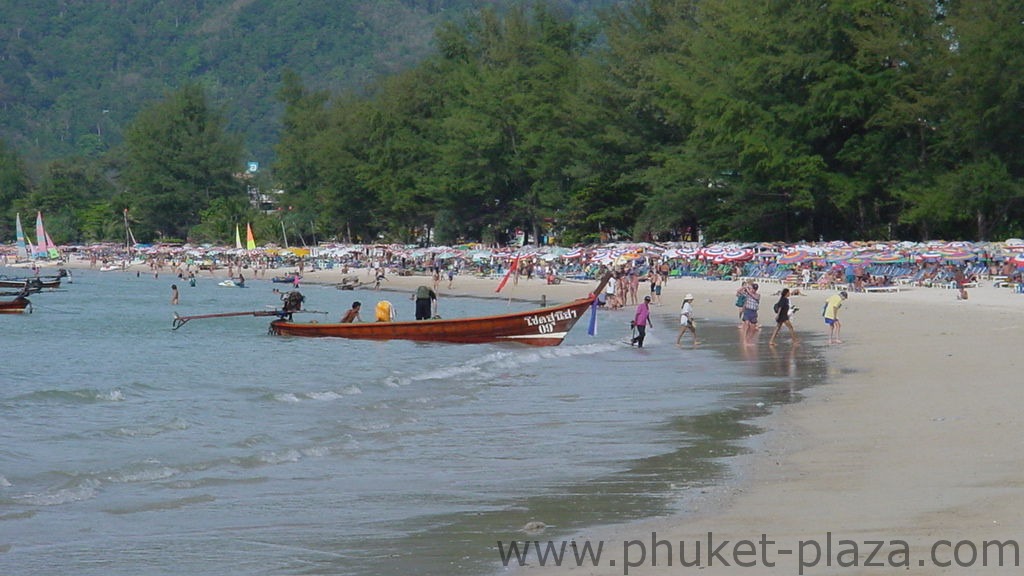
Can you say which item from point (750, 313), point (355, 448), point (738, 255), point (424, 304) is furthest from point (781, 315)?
point (738, 255)

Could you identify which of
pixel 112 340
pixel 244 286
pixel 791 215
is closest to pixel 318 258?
pixel 244 286

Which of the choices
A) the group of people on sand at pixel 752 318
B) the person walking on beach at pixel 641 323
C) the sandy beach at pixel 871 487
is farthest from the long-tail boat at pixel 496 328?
the sandy beach at pixel 871 487

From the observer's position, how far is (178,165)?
134875 mm

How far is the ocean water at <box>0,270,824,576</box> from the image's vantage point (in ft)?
31.7

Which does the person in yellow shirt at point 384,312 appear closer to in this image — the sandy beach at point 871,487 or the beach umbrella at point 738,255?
the sandy beach at point 871,487

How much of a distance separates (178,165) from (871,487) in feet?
427

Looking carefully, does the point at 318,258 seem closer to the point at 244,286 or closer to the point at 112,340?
the point at 244,286

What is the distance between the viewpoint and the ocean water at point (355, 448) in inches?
380

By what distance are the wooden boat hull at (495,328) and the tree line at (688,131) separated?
27.3 metres

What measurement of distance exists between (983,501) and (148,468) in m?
7.74

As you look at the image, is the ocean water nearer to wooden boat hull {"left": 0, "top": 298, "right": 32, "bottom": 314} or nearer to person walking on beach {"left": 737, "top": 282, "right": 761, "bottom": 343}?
person walking on beach {"left": 737, "top": 282, "right": 761, "bottom": 343}

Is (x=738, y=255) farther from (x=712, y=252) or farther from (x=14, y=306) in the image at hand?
(x=14, y=306)

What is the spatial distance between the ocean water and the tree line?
2773 cm

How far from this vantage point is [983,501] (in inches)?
383
